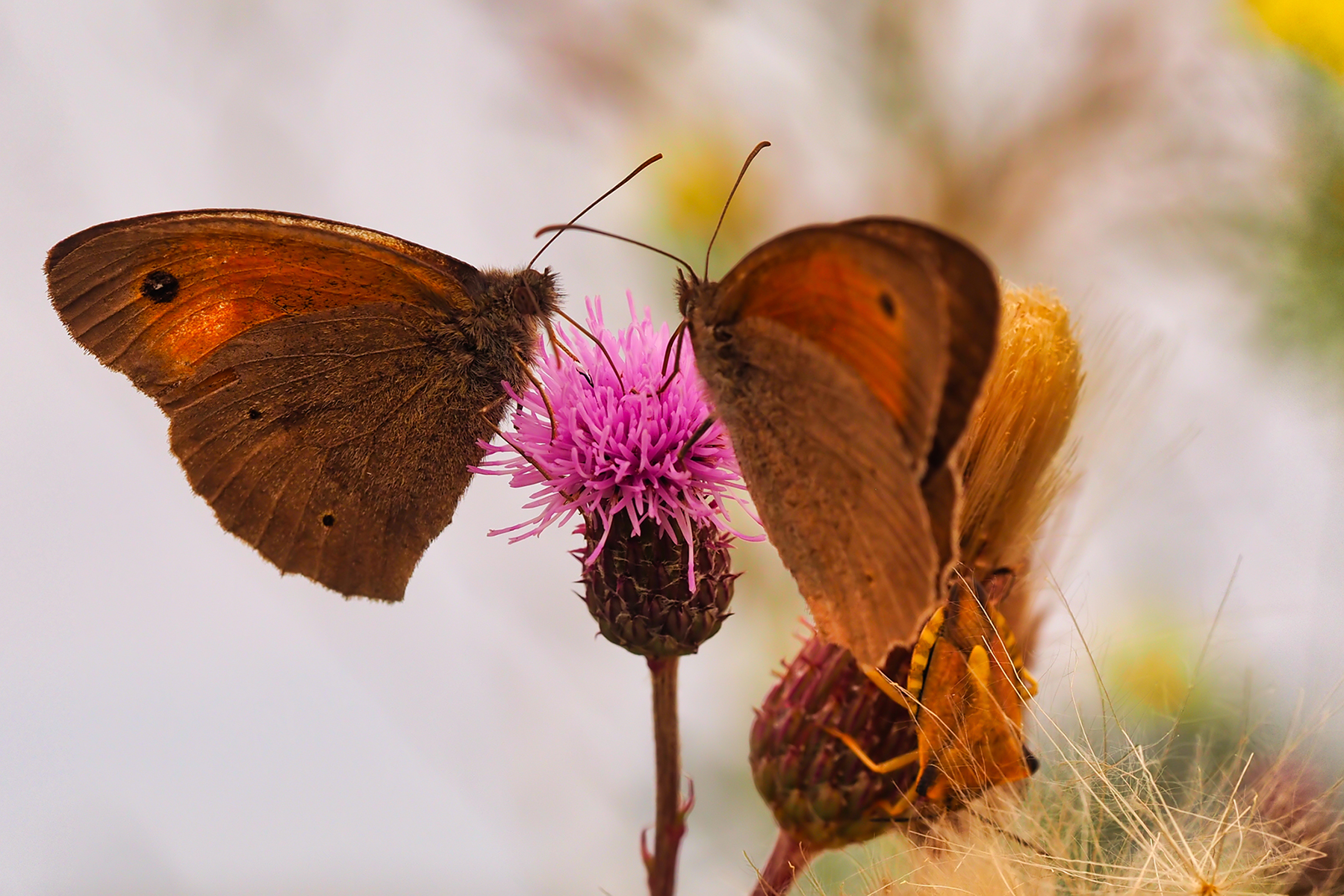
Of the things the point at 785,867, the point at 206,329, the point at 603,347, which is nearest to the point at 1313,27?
the point at 603,347

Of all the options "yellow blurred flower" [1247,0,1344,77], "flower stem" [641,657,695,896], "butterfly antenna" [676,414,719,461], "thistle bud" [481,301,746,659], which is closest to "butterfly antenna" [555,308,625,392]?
"thistle bud" [481,301,746,659]

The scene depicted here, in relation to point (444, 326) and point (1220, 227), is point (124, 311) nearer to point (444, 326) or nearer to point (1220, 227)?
point (444, 326)

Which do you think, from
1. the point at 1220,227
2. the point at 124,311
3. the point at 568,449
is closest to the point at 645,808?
the point at 568,449

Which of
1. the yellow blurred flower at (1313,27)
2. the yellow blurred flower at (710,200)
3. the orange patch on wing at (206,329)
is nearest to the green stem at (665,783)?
the orange patch on wing at (206,329)

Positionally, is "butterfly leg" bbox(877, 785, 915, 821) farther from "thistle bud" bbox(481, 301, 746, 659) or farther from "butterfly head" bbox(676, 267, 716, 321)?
"butterfly head" bbox(676, 267, 716, 321)

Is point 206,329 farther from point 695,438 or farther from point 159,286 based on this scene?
point 695,438
